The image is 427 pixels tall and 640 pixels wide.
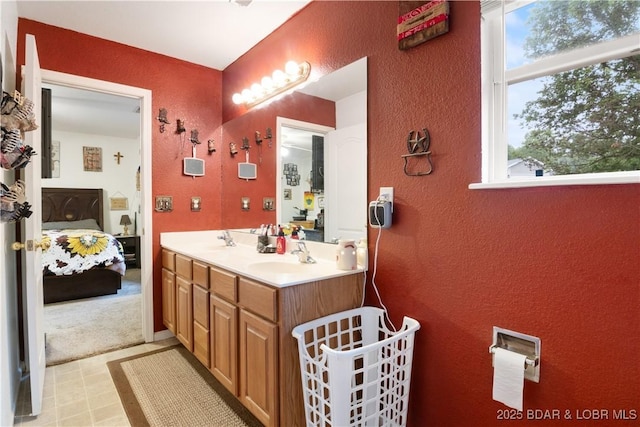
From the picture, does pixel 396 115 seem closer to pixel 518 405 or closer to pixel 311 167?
pixel 311 167

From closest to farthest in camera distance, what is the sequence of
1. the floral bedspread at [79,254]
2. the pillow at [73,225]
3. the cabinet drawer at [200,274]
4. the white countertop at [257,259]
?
1. the white countertop at [257,259]
2. the cabinet drawer at [200,274]
3. the floral bedspread at [79,254]
4. the pillow at [73,225]

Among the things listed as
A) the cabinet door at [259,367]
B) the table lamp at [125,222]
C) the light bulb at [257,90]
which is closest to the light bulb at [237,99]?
the light bulb at [257,90]

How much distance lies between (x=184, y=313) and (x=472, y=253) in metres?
2.00

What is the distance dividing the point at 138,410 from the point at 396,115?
217 cm

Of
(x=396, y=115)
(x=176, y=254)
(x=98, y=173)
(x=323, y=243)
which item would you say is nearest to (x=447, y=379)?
(x=323, y=243)

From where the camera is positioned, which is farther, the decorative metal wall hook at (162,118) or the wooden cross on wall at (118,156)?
the wooden cross on wall at (118,156)

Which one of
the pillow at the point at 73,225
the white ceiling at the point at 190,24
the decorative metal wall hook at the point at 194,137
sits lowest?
the pillow at the point at 73,225

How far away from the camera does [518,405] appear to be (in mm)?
1139

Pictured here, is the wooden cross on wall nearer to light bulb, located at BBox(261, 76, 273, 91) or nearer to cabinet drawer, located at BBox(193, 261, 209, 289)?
light bulb, located at BBox(261, 76, 273, 91)

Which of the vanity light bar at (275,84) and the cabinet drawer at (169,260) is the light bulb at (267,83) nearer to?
the vanity light bar at (275,84)

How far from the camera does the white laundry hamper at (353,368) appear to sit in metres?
1.25

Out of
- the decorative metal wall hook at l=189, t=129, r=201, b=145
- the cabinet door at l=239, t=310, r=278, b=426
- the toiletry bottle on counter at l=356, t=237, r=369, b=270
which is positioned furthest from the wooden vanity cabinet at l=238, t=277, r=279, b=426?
the decorative metal wall hook at l=189, t=129, r=201, b=145

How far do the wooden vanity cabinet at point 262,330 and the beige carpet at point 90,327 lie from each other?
120 cm

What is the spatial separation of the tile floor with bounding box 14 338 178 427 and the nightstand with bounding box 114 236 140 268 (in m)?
3.67
